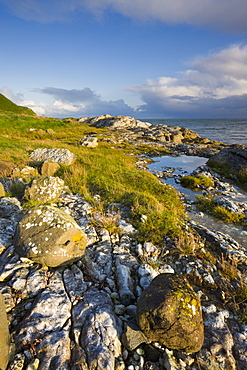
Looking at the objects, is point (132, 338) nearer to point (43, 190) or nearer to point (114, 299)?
point (114, 299)

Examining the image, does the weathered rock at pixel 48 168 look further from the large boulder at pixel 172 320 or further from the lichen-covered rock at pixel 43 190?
the large boulder at pixel 172 320

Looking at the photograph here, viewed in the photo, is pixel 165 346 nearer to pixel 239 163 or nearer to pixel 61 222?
pixel 61 222

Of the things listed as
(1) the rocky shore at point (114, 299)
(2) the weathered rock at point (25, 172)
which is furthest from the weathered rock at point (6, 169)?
(1) the rocky shore at point (114, 299)

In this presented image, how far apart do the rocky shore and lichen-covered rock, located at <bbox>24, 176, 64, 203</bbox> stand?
1369 mm

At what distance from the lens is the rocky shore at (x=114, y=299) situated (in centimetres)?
390

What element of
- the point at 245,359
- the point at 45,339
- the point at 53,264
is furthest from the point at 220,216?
the point at 45,339

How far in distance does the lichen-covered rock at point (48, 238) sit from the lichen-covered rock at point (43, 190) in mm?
3608

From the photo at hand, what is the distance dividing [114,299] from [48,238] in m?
2.61

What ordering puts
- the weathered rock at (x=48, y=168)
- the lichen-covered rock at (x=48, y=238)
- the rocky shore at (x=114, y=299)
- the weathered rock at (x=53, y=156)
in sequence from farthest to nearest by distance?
the weathered rock at (x=53, y=156) < the weathered rock at (x=48, y=168) < the lichen-covered rock at (x=48, y=238) < the rocky shore at (x=114, y=299)

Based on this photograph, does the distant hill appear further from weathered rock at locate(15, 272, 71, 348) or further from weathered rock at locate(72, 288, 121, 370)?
weathered rock at locate(72, 288, 121, 370)

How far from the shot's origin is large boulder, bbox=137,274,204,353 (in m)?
3.99

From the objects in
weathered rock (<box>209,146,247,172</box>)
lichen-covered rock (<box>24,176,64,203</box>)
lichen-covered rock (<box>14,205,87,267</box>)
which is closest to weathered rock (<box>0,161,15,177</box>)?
lichen-covered rock (<box>24,176,64,203</box>)

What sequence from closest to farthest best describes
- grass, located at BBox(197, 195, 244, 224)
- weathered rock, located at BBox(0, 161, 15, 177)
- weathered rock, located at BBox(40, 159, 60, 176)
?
grass, located at BBox(197, 195, 244, 224), weathered rock, located at BBox(0, 161, 15, 177), weathered rock, located at BBox(40, 159, 60, 176)

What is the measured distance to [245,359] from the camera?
4148mm
